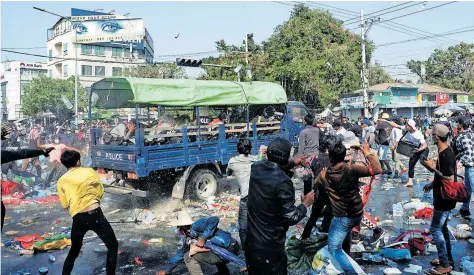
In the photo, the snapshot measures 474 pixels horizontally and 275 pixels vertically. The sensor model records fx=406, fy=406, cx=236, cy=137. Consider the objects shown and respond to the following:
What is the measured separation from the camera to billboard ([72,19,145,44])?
47219 mm

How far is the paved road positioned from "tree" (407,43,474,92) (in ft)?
142

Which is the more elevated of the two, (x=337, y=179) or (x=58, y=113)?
(x=58, y=113)

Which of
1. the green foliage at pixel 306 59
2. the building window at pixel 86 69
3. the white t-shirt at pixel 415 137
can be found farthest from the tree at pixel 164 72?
the white t-shirt at pixel 415 137

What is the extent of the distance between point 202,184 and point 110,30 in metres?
43.5

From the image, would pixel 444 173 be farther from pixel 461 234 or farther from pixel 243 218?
pixel 243 218

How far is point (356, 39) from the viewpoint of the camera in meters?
32.6

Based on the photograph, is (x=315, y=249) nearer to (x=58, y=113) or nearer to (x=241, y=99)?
(x=241, y=99)

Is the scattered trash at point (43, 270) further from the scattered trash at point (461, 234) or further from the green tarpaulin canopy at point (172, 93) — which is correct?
the scattered trash at point (461, 234)

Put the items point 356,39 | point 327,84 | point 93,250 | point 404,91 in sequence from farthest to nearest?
point 404,91 < point 356,39 < point 327,84 < point 93,250

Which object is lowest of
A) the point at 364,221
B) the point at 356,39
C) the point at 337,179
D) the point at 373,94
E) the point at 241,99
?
the point at 364,221

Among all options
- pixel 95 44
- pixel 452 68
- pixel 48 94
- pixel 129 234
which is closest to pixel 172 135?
pixel 129 234

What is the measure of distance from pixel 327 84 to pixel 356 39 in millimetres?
6422

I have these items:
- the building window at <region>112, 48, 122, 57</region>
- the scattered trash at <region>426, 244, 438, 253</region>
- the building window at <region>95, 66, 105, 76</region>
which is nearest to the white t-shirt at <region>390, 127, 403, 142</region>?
the scattered trash at <region>426, 244, 438, 253</region>

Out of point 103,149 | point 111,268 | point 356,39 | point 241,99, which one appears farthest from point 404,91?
point 111,268
